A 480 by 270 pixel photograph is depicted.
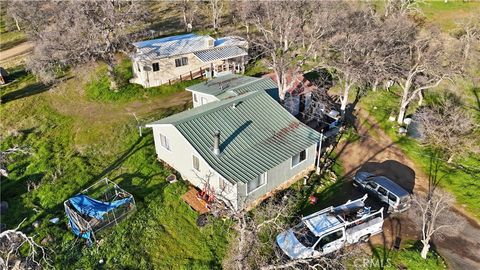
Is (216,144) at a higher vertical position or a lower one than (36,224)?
higher

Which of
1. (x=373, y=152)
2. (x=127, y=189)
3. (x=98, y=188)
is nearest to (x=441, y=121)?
(x=373, y=152)

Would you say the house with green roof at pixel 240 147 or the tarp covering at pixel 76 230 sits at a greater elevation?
the house with green roof at pixel 240 147

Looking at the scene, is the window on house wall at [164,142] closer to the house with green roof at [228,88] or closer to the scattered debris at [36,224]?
the house with green roof at [228,88]

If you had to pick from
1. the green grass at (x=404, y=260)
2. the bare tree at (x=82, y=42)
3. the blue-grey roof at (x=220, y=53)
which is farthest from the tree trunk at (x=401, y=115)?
the bare tree at (x=82, y=42)

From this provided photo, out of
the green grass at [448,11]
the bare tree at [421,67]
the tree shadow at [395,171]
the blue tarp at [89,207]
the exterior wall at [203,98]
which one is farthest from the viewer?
the green grass at [448,11]

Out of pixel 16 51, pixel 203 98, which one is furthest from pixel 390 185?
pixel 16 51

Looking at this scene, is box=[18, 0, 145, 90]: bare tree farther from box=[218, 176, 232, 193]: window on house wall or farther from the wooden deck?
box=[218, 176, 232, 193]: window on house wall

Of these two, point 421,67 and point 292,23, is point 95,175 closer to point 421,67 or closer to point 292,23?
point 421,67

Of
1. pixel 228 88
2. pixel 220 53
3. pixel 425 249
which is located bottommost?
pixel 425 249

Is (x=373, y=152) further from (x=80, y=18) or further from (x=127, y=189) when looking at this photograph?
(x=80, y=18)
